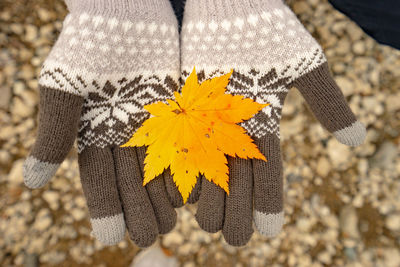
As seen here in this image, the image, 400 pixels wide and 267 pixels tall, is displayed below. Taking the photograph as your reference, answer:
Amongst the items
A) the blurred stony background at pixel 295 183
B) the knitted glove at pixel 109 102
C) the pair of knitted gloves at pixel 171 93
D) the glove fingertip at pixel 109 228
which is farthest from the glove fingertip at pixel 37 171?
the blurred stony background at pixel 295 183

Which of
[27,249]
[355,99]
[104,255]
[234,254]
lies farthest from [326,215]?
[27,249]

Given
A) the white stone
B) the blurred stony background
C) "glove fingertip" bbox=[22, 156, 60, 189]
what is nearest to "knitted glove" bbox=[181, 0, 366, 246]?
the blurred stony background

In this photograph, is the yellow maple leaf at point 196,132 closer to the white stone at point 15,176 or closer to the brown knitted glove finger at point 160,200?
the brown knitted glove finger at point 160,200

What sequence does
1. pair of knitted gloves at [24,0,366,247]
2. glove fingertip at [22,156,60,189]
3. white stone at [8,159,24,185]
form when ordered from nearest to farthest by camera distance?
glove fingertip at [22,156,60,189] < pair of knitted gloves at [24,0,366,247] < white stone at [8,159,24,185]

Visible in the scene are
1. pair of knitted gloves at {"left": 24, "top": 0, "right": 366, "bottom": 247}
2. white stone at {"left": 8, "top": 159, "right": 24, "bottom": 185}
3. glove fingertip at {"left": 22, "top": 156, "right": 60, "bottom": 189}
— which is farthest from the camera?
white stone at {"left": 8, "top": 159, "right": 24, "bottom": 185}

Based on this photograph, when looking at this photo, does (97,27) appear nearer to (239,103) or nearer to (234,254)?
(239,103)

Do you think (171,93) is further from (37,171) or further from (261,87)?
(37,171)

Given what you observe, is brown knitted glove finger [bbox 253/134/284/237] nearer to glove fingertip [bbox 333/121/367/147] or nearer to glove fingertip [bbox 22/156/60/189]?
glove fingertip [bbox 333/121/367/147]
